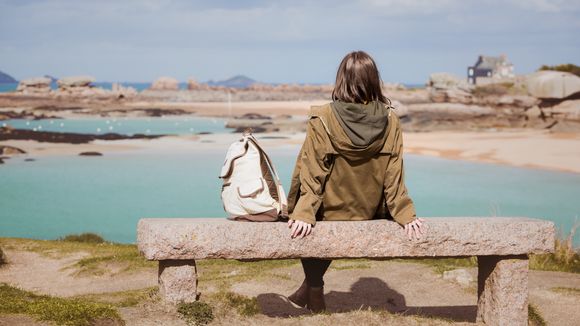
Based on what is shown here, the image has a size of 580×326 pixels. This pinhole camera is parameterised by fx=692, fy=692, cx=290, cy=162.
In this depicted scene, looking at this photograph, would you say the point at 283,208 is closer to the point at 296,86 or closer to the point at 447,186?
the point at 447,186

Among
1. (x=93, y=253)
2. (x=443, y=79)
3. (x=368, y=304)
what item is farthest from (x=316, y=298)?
(x=443, y=79)

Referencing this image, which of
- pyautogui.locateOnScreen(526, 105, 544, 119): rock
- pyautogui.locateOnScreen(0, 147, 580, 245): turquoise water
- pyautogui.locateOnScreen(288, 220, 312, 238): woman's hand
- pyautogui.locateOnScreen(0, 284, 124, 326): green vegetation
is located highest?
pyautogui.locateOnScreen(288, 220, 312, 238): woman's hand

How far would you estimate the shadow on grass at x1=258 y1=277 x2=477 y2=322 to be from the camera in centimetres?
721

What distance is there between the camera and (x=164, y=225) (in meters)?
5.54

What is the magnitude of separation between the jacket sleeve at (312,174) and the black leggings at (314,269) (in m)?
0.58

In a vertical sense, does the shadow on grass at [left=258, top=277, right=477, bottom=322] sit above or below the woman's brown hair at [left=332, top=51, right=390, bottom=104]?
below

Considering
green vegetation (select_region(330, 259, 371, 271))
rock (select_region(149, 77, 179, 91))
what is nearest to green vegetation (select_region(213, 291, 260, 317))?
green vegetation (select_region(330, 259, 371, 271))

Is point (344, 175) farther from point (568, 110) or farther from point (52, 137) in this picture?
point (568, 110)

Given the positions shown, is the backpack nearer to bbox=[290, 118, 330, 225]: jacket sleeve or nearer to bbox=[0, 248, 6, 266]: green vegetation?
bbox=[290, 118, 330, 225]: jacket sleeve

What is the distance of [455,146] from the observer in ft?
108

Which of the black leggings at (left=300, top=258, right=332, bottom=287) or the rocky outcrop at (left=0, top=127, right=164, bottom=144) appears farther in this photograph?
the rocky outcrop at (left=0, top=127, right=164, bottom=144)

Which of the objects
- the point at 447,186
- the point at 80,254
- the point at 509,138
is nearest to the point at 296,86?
the point at 509,138

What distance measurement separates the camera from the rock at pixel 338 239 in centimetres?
557

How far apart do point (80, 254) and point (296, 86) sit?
103704 mm
